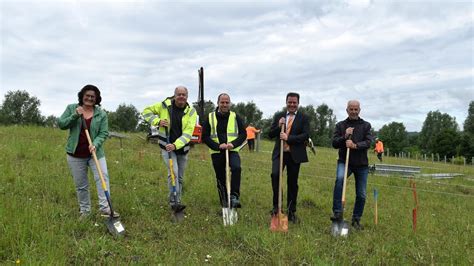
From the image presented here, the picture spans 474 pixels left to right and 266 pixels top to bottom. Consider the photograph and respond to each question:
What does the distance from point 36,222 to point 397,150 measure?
266ft

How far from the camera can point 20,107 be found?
67062 millimetres

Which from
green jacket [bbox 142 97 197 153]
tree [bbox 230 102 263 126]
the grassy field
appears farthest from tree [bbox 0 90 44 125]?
green jacket [bbox 142 97 197 153]

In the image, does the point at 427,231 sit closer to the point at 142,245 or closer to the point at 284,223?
the point at 284,223

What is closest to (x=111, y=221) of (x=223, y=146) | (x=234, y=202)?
(x=234, y=202)

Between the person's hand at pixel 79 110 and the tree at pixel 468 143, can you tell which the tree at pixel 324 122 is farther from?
the person's hand at pixel 79 110

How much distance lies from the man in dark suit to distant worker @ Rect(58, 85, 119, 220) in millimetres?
2540

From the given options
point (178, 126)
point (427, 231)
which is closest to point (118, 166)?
point (178, 126)

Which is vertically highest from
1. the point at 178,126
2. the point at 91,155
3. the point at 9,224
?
the point at 178,126

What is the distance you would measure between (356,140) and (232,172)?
205cm

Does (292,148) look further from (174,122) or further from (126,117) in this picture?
(126,117)

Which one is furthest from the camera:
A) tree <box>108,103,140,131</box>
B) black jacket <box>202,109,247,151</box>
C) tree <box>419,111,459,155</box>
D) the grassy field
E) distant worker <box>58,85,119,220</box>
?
tree <box>419,111,459,155</box>

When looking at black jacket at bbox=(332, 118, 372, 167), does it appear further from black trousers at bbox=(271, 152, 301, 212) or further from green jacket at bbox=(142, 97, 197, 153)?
green jacket at bbox=(142, 97, 197, 153)

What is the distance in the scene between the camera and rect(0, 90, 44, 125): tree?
6369 centimetres

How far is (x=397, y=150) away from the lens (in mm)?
77375
